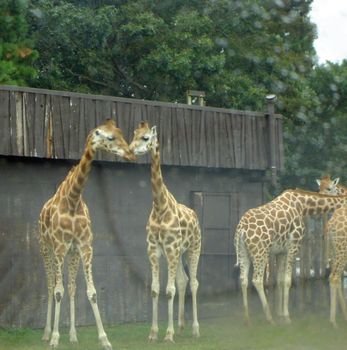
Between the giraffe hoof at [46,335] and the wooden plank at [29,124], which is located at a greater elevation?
the wooden plank at [29,124]

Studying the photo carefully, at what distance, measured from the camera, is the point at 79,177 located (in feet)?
46.2

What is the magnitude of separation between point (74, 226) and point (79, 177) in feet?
2.35

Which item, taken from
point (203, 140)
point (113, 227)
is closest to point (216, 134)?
point (203, 140)

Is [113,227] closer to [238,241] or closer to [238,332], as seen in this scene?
[238,241]

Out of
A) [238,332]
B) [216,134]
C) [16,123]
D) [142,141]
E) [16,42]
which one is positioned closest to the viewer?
[142,141]

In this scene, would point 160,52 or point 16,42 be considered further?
point 160,52

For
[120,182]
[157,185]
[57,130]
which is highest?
[57,130]

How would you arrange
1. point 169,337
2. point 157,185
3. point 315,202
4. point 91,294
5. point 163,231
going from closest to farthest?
1. point 91,294
2. point 169,337
3. point 157,185
4. point 163,231
5. point 315,202

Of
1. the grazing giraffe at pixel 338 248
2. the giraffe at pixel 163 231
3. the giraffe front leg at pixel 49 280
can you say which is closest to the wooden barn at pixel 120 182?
the giraffe front leg at pixel 49 280

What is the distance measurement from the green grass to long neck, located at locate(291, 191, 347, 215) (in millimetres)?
1936

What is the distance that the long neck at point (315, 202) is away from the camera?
1845cm

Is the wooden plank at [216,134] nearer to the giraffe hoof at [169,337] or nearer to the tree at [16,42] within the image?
the giraffe hoof at [169,337]

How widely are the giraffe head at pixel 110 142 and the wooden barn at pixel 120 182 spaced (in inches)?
93.0

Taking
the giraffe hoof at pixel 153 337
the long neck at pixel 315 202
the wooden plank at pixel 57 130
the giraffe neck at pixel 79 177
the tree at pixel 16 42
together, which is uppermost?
the tree at pixel 16 42
